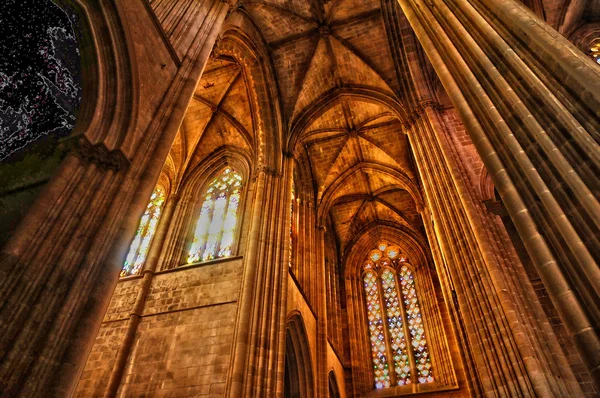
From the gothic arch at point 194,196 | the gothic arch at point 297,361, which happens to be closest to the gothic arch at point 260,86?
the gothic arch at point 194,196

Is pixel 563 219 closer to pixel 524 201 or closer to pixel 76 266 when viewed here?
pixel 524 201

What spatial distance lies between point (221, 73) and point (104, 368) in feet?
32.0

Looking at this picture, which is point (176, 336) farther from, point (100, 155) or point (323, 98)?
point (323, 98)

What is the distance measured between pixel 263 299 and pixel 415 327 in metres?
8.55

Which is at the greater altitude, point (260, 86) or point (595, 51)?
point (260, 86)

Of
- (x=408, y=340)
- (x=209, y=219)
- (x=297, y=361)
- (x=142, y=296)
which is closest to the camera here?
(x=142, y=296)

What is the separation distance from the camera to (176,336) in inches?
377

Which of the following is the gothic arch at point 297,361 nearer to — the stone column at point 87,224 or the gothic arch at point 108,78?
the stone column at point 87,224

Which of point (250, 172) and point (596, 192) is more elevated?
point (250, 172)

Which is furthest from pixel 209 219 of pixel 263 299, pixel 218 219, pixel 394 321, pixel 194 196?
pixel 394 321

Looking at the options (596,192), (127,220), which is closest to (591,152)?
(596,192)

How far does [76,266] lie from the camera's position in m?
4.00

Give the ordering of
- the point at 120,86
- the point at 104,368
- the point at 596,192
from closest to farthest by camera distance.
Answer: the point at 596,192, the point at 120,86, the point at 104,368

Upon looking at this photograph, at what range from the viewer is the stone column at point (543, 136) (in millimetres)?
2988
